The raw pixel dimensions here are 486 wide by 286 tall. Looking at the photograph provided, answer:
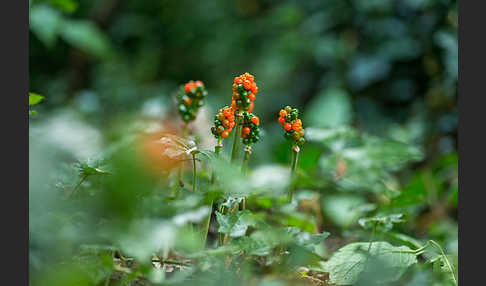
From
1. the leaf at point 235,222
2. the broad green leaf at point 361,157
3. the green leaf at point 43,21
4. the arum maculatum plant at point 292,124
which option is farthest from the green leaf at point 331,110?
the leaf at point 235,222

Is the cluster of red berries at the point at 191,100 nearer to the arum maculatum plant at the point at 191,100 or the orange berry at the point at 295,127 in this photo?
the arum maculatum plant at the point at 191,100

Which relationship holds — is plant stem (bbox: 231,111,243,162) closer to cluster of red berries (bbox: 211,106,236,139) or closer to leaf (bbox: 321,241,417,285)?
cluster of red berries (bbox: 211,106,236,139)

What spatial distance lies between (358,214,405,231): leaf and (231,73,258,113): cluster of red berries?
1.03 ft

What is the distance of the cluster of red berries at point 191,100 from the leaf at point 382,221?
1.25ft

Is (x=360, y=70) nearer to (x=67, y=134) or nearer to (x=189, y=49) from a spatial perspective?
(x=189, y=49)

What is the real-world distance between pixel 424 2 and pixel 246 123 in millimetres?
1793

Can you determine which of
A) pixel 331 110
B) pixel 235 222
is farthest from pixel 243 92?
pixel 331 110

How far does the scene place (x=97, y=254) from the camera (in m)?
0.72

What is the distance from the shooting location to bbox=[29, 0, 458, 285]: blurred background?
6.21ft

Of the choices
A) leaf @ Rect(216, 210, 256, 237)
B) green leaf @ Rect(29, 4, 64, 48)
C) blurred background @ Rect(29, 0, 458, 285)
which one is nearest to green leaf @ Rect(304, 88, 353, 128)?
blurred background @ Rect(29, 0, 458, 285)

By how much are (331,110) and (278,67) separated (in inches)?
27.3

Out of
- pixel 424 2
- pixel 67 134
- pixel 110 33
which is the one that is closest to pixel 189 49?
pixel 110 33

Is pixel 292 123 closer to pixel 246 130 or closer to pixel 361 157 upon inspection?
pixel 246 130

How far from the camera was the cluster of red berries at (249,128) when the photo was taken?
2.57 ft
